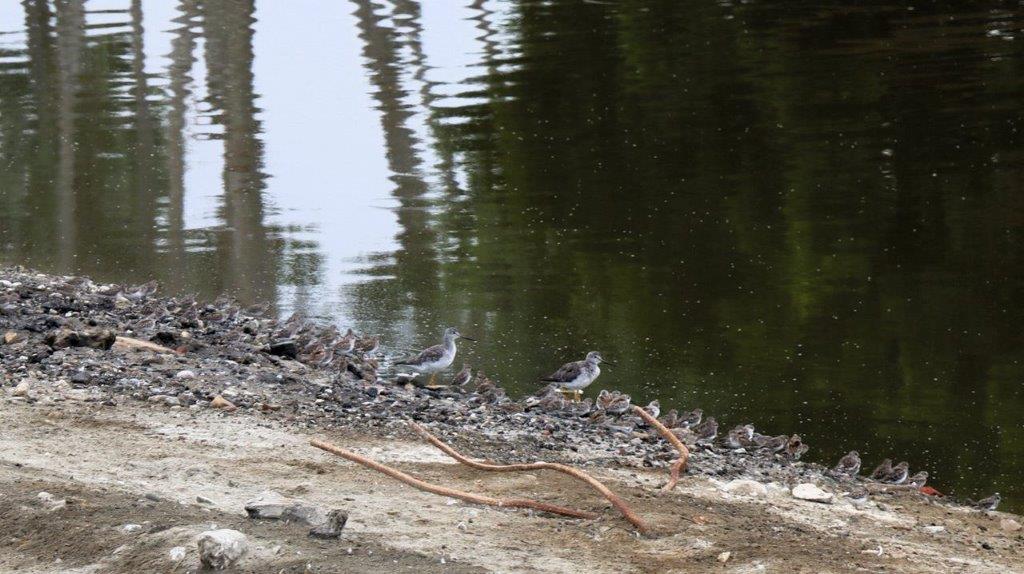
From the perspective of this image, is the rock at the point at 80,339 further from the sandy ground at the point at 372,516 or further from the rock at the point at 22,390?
the sandy ground at the point at 372,516

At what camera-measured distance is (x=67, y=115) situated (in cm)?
2656

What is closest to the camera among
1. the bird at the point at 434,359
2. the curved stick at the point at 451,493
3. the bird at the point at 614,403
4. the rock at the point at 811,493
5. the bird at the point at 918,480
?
the curved stick at the point at 451,493

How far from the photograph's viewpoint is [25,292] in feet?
42.4

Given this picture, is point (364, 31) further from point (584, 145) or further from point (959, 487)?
point (959, 487)

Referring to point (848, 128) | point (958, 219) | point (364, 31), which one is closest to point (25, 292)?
point (958, 219)

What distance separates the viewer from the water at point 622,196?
42.9 feet

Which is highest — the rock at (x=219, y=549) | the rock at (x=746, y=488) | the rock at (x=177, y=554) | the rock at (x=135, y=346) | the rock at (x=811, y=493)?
the rock at (x=219, y=549)

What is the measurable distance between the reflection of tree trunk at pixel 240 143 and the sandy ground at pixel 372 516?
669cm

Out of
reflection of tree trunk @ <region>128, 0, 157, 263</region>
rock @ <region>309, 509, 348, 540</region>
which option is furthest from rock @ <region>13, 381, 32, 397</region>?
reflection of tree trunk @ <region>128, 0, 157, 263</region>

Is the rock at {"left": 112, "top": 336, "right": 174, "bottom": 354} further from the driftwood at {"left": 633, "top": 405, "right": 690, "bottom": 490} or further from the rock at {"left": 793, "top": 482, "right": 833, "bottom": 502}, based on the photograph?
the rock at {"left": 793, "top": 482, "right": 833, "bottom": 502}

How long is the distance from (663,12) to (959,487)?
25.7 m

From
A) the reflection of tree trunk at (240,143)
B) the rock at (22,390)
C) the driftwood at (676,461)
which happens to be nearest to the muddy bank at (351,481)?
the rock at (22,390)

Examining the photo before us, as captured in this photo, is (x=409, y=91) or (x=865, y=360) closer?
(x=865, y=360)

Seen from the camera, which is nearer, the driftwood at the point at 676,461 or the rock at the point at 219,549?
Result: the rock at the point at 219,549
